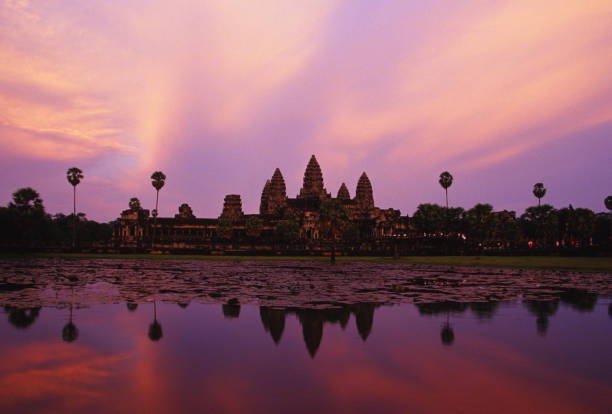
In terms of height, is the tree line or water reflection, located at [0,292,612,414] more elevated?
the tree line

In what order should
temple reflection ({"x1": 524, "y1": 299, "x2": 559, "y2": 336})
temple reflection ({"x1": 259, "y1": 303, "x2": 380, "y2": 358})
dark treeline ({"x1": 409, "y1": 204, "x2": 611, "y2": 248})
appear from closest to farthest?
temple reflection ({"x1": 259, "y1": 303, "x2": 380, "y2": 358})
temple reflection ({"x1": 524, "y1": 299, "x2": 559, "y2": 336})
dark treeline ({"x1": 409, "y1": 204, "x2": 611, "y2": 248})

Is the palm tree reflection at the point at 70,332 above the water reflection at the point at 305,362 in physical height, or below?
above

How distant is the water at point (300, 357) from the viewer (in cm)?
657

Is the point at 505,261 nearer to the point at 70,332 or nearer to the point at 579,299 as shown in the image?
the point at 579,299

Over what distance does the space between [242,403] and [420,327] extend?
6.69 m

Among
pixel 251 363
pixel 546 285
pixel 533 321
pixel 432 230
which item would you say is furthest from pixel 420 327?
pixel 432 230

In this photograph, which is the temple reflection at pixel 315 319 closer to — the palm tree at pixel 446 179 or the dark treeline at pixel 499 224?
the dark treeline at pixel 499 224

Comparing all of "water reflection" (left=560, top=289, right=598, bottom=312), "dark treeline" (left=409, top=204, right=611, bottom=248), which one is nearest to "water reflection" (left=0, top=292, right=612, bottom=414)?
"water reflection" (left=560, top=289, right=598, bottom=312)

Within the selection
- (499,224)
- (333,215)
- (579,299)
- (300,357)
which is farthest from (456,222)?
(300,357)

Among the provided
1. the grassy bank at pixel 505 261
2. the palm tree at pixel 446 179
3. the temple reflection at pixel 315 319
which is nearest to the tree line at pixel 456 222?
the palm tree at pixel 446 179

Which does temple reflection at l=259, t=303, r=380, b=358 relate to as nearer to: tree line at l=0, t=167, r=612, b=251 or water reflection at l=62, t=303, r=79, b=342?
→ water reflection at l=62, t=303, r=79, b=342

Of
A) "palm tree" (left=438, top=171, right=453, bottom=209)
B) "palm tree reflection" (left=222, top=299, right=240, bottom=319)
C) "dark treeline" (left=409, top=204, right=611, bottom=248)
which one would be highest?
"palm tree" (left=438, top=171, right=453, bottom=209)

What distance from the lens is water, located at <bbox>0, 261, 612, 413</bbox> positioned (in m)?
6.57

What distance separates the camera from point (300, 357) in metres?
8.91
